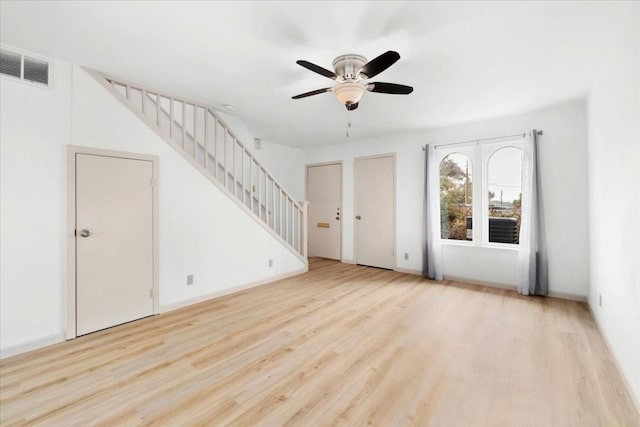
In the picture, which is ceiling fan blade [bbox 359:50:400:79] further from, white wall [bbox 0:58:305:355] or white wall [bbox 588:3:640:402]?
white wall [bbox 0:58:305:355]

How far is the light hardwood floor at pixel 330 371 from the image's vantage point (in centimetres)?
169

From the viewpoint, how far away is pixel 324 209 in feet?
21.2

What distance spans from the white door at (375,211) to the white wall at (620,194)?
2.84 metres

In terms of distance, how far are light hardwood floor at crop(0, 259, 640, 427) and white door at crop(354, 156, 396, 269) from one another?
2.08 metres

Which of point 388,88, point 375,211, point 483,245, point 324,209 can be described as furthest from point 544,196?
point 324,209

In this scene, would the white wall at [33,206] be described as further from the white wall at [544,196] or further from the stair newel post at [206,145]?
the white wall at [544,196]

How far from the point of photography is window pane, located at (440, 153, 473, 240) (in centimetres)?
460

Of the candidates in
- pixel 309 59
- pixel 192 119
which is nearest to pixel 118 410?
pixel 309 59

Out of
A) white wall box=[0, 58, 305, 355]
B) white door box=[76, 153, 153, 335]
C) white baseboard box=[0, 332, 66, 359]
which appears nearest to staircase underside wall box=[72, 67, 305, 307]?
white wall box=[0, 58, 305, 355]

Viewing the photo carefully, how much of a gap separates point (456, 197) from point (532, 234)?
1.20 metres

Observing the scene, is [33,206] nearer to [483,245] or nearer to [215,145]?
[215,145]

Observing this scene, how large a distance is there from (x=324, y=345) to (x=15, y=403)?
6.87ft

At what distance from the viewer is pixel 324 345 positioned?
2502 millimetres

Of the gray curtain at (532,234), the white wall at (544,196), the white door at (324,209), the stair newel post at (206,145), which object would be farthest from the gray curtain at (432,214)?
the stair newel post at (206,145)
